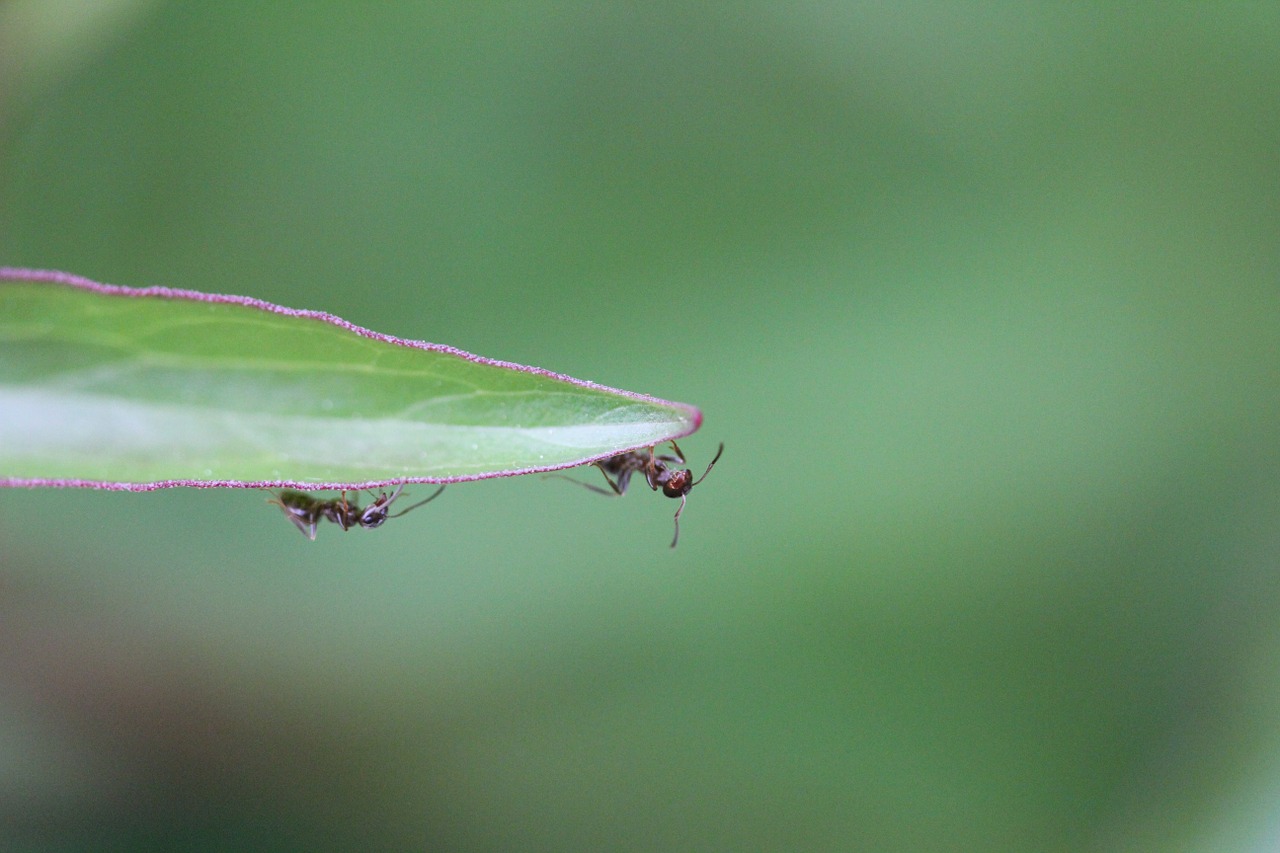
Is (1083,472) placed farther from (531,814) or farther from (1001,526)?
(531,814)

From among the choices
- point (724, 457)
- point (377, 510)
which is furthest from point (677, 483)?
point (377, 510)

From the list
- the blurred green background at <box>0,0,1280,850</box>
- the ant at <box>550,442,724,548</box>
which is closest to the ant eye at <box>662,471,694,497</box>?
the ant at <box>550,442,724,548</box>

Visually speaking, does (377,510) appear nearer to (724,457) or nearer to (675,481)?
(675,481)

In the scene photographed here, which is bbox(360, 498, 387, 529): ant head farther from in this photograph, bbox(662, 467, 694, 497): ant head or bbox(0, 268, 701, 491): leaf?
bbox(0, 268, 701, 491): leaf

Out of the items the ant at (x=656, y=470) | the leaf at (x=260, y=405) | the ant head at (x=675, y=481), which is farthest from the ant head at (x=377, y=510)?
the leaf at (x=260, y=405)

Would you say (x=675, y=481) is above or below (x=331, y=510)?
above

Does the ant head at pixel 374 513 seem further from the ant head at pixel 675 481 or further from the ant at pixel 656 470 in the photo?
the ant head at pixel 675 481
